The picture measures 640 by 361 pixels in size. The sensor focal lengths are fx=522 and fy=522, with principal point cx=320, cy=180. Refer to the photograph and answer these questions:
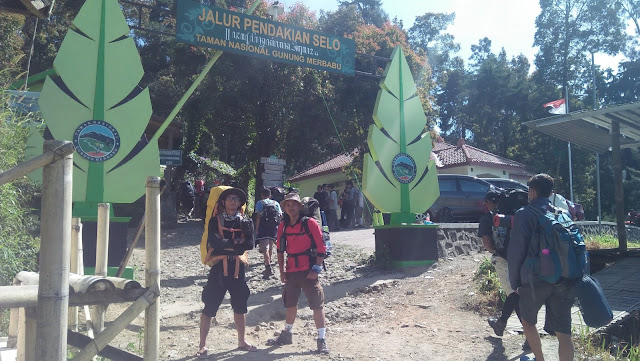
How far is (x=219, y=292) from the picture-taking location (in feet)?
17.5

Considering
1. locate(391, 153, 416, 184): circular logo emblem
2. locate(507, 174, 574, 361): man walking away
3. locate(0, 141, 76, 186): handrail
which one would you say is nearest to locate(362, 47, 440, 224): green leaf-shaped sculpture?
locate(391, 153, 416, 184): circular logo emblem

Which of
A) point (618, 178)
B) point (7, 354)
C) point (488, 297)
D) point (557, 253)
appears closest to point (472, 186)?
Answer: point (618, 178)

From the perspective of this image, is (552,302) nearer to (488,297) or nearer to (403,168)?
(488,297)

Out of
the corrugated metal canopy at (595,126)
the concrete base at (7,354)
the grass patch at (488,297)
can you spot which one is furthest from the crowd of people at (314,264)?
the corrugated metal canopy at (595,126)

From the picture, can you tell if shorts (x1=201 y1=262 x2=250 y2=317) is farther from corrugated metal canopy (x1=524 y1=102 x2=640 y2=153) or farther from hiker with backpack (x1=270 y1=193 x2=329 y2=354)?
corrugated metal canopy (x1=524 y1=102 x2=640 y2=153)

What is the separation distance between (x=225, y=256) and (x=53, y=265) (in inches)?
121

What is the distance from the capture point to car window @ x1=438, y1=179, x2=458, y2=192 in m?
15.2

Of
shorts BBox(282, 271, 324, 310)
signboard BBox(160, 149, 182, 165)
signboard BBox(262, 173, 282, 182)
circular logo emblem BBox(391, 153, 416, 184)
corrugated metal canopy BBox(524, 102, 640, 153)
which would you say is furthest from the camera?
signboard BBox(262, 173, 282, 182)

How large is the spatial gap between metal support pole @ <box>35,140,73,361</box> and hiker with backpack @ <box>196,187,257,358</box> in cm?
298

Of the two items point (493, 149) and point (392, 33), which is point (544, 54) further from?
point (392, 33)

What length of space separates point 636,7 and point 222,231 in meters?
35.0

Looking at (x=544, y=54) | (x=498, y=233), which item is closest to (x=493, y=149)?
(x=544, y=54)

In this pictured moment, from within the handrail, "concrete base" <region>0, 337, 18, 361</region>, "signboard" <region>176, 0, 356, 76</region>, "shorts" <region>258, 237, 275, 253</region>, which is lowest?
"concrete base" <region>0, 337, 18, 361</region>

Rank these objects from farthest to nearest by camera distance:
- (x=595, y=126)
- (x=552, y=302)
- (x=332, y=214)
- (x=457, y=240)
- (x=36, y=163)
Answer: (x=332, y=214)
(x=457, y=240)
(x=595, y=126)
(x=552, y=302)
(x=36, y=163)
